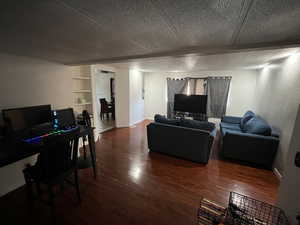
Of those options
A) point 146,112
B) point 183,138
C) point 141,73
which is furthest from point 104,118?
point 183,138

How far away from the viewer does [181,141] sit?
2.78 meters

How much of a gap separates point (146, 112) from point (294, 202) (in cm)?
580

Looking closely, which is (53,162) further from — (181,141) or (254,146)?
(254,146)

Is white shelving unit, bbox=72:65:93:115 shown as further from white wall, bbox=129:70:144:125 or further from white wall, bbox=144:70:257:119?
white wall, bbox=144:70:257:119

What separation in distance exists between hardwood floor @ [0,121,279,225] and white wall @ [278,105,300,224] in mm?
815

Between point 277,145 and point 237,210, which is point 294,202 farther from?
point 277,145

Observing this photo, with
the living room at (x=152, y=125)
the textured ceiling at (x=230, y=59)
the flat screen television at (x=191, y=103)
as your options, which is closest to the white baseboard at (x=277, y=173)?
the living room at (x=152, y=125)

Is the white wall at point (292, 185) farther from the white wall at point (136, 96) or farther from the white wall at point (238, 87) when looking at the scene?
the white wall at point (136, 96)

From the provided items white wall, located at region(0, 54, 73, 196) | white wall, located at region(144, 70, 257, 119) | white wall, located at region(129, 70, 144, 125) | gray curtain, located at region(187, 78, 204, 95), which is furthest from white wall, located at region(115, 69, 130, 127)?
gray curtain, located at region(187, 78, 204, 95)

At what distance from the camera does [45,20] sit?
43.0 inches

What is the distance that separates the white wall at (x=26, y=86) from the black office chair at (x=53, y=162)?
24.8 inches

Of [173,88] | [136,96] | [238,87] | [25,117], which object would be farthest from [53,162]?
[238,87]

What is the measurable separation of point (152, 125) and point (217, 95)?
3.35 meters

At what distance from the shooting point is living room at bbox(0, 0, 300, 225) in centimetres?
105
